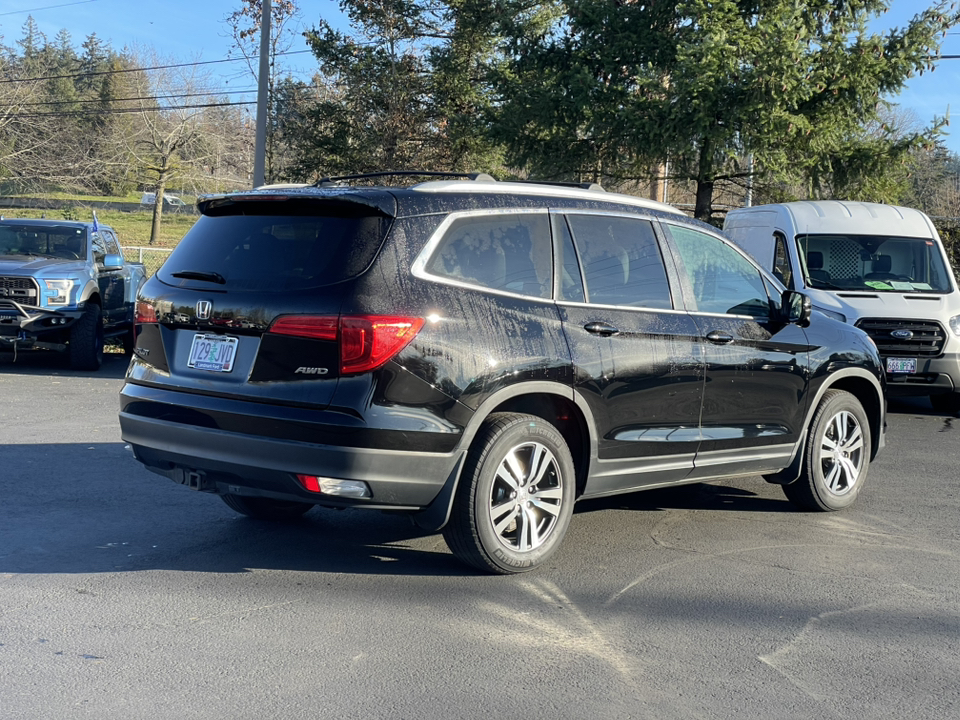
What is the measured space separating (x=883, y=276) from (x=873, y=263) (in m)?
0.20

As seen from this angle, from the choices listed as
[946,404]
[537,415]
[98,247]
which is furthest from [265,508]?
[98,247]

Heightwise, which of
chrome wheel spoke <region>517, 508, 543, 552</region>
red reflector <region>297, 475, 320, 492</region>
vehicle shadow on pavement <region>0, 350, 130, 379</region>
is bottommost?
vehicle shadow on pavement <region>0, 350, 130, 379</region>

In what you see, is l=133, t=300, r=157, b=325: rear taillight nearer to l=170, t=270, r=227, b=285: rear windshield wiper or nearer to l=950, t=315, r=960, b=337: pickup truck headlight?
l=170, t=270, r=227, b=285: rear windshield wiper

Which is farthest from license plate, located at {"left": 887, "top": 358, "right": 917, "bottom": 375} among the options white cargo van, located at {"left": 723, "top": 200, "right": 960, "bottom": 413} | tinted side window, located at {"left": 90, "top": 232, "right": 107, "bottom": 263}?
tinted side window, located at {"left": 90, "top": 232, "right": 107, "bottom": 263}

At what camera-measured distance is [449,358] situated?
476 centimetres

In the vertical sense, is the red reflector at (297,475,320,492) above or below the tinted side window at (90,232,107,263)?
below

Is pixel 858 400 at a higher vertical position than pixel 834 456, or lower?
higher

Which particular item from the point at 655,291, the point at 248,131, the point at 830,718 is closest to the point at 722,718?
the point at 830,718

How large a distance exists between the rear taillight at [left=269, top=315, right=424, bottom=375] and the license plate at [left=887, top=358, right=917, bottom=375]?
7880mm

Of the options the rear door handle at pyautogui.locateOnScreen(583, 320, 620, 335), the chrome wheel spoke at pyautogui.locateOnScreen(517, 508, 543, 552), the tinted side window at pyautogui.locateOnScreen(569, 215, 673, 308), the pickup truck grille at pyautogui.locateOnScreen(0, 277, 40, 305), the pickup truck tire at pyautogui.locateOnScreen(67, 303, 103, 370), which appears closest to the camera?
the chrome wheel spoke at pyautogui.locateOnScreen(517, 508, 543, 552)

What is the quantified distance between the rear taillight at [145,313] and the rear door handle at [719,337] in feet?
9.68

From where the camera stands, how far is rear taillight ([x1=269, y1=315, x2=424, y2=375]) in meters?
4.55

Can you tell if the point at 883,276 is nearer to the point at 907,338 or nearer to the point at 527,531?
the point at 907,338

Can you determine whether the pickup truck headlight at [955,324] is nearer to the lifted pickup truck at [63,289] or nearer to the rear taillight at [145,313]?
the rear taillight at [145,313]
